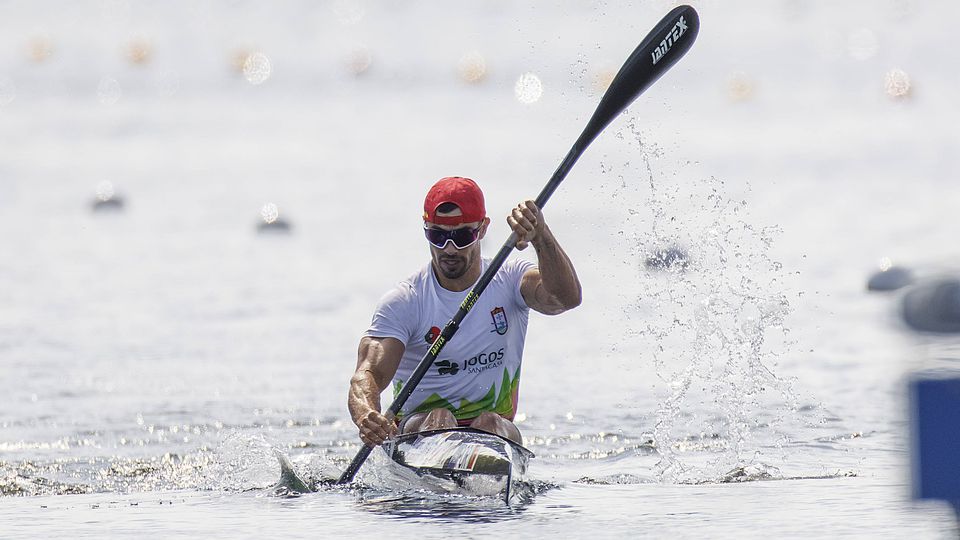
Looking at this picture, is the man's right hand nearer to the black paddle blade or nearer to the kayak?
the kayak

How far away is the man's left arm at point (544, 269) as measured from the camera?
854cm

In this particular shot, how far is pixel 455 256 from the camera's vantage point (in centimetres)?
903

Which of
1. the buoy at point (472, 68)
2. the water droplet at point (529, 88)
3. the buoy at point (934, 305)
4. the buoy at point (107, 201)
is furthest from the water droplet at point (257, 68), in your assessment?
the buoy at point (934, 305)

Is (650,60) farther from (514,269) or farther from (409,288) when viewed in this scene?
(409,288)

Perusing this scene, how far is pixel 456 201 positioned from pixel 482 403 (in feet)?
3.73

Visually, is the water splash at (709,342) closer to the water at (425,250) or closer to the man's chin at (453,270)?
the water at (425,250)

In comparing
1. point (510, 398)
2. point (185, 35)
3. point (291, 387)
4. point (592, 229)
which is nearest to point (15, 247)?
point (592, 229)

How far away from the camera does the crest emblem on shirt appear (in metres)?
9.17

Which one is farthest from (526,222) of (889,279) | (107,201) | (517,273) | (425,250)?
(107,201)

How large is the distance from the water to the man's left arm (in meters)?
1.02

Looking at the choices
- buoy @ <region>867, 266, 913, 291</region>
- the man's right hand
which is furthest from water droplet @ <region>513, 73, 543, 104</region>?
the man's right hand

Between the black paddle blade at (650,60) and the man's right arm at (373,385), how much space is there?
5.87ft

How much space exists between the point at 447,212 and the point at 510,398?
1.14 m

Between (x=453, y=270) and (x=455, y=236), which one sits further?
(x=453, y=270)
